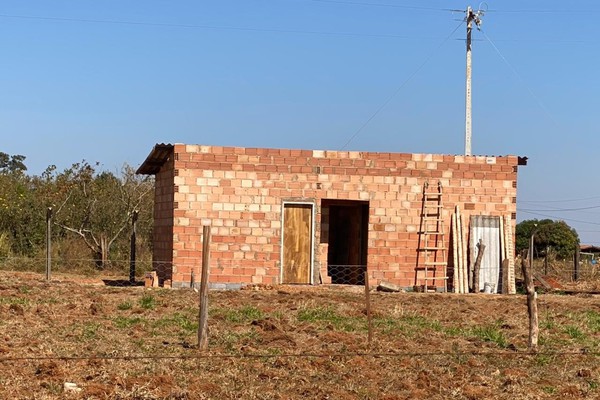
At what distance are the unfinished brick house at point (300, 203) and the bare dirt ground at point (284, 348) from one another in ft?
8.01

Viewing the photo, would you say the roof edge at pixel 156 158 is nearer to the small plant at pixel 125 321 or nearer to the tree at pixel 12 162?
the small plant at pixel 125 321

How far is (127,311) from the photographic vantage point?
1645 centimetres

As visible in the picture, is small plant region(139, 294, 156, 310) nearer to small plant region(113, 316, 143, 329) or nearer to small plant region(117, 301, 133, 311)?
small plant region(117, 301, 133, 311)

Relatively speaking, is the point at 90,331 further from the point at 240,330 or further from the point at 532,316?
the point at 532,316

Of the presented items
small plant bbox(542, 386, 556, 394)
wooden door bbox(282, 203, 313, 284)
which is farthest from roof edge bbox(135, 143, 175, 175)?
small plant bbox(542, 386, 556, 394)

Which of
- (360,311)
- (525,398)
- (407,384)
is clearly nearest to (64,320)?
(360,311)

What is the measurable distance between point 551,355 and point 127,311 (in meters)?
7.18

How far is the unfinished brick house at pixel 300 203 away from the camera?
21484 mm

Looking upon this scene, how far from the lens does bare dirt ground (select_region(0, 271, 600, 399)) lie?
10.5m

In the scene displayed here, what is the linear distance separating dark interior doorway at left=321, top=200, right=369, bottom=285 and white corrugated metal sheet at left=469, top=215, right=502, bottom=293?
2.49 meters

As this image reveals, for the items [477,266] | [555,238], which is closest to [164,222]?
[477,266]

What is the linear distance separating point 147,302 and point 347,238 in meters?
7.96

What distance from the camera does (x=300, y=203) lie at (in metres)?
21.9

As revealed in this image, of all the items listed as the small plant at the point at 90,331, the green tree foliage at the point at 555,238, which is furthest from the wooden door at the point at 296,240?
the green tree foliage at the point at 555,238
